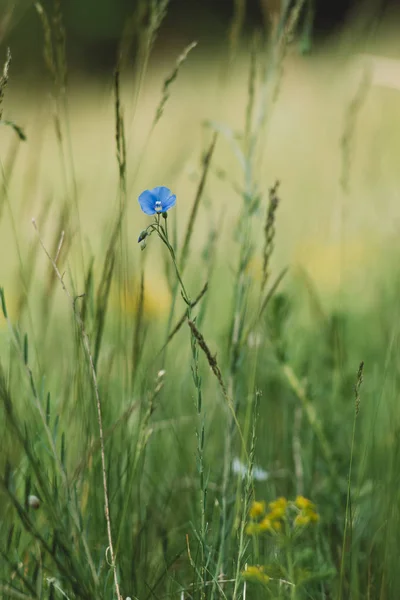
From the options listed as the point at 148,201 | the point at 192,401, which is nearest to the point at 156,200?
the point at 148,201

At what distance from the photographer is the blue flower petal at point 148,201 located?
69 cm

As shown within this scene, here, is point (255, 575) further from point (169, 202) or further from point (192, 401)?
point (192, 401)

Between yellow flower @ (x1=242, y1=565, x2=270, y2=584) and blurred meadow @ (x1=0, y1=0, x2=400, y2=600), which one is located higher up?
blurred meadow @ (x1=0, y1=0, x2=400, y2=600)

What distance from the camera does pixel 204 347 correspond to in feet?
2.06

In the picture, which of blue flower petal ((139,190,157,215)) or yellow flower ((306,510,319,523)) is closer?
blue flower petal ((139,190,157,215))

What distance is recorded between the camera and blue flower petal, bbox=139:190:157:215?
690 millimetres

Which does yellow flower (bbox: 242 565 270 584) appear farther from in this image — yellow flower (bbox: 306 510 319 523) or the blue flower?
the blue flower

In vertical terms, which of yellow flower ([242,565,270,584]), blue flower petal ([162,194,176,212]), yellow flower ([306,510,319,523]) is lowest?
yellow flower ([242,565,270,584])

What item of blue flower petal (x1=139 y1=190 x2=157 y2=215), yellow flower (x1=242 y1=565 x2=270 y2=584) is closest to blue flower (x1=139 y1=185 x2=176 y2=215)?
blue flower petal (x1=139 y1=190 x2=157 y2=215)

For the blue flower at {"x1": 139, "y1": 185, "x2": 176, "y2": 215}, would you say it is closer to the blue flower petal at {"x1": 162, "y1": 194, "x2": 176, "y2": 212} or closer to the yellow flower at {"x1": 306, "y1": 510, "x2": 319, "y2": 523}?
the blue flower petal at {"x1": 162, "y1": 194, "x2": 176, "y2": 212}

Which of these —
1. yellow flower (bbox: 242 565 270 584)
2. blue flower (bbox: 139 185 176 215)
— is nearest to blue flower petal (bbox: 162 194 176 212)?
blue flower (bbox: 139 185 176 215)

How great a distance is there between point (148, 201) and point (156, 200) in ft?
0.03

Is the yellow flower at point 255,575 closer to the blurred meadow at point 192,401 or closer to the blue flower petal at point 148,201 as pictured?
the blurred meadow at point 192,401

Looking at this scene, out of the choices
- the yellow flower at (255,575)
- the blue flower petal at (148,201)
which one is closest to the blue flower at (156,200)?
the blue flower petal at (148,201)
